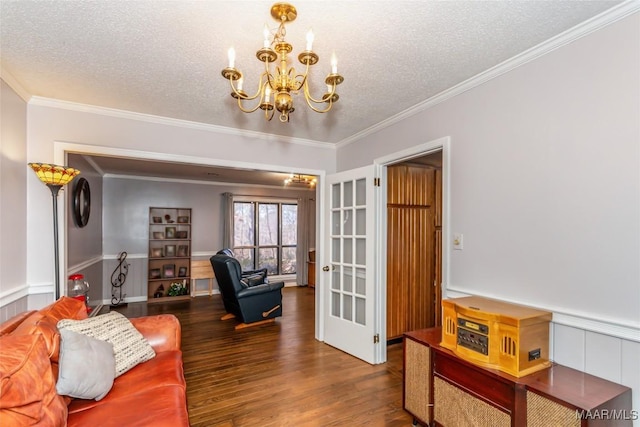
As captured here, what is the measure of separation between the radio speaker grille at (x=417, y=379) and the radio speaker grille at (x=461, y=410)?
9cm

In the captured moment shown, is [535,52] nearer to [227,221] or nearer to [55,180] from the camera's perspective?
[55,180]

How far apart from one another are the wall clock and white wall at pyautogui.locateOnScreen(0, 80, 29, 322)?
1.60 m

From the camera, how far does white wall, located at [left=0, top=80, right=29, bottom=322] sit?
88.8 inches

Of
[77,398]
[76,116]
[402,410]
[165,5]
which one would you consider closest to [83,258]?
[76,116]

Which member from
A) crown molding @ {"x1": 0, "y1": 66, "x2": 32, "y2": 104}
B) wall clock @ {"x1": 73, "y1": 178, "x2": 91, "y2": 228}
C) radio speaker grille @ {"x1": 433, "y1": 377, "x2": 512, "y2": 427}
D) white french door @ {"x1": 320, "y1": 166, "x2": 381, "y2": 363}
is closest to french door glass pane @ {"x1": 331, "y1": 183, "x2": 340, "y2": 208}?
white french door @ {"x1": 320, "y1": 166, "x2": 381, "y2": 363}

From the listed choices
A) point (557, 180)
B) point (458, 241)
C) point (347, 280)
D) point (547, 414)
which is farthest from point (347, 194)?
point (547, 414)

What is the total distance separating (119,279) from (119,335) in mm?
4704

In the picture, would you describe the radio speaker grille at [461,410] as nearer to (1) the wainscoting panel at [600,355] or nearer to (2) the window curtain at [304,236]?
(1) the wainscoting panel at [600,355]

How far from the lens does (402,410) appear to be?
2.47 m

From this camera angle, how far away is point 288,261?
7.90 m

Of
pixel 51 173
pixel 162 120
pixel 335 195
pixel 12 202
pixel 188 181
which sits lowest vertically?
pixel 12 202

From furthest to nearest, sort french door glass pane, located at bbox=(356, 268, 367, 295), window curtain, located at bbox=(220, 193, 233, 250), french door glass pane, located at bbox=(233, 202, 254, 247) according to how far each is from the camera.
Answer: french door glass pane, located at bbox=(233, 202, 254, 247) → window curtain, located at bbox=(220, 193, 233, 250) → french door glass pane, located at bbox=(356, 268, 367, 295)

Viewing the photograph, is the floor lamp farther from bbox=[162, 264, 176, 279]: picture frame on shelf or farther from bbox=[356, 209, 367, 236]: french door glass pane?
bbox=[162, 264, 176, 279]: picture frame on shelf

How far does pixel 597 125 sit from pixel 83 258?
5734mm
